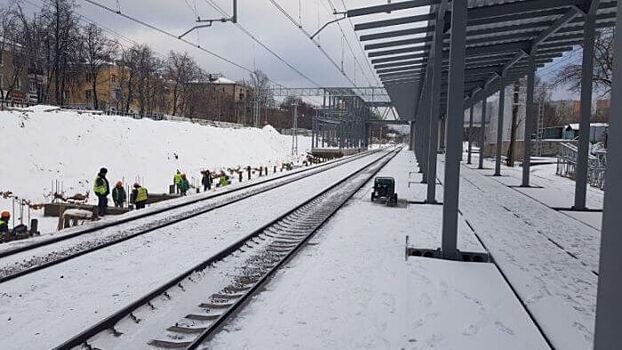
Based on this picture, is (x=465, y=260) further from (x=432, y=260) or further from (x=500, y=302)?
(x=500, y=302)

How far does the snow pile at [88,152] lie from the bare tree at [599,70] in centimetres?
2641

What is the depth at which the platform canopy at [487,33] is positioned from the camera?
10.7 m

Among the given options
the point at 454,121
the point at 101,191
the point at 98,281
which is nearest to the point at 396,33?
the point at 454,121

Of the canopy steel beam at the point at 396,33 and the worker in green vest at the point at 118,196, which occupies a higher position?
the canopy steel beam at the point at 396,33

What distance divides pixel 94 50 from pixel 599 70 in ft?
156

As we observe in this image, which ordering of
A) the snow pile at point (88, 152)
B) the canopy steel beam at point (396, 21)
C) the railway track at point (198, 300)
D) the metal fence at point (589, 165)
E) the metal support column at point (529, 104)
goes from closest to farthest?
the railway track at point (198, 300)
the canopy steel beam at point (396, 21)
the metal support column at point (529, 104)
the snow pile at point (88, 152)
the metal fence at point (589, 165)

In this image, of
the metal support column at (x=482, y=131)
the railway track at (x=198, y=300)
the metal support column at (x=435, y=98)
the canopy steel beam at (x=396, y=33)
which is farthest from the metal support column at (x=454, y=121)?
the metal support column at (x=482, y=131)

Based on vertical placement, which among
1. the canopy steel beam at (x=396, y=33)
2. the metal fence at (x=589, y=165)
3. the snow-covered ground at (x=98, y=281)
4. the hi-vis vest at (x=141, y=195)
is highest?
the canopy steel beam at (x=396, y=33)

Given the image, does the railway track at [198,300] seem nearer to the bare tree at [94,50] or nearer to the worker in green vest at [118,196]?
the worker in green vest at [118,196]

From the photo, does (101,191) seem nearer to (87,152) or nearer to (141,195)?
(141,195)

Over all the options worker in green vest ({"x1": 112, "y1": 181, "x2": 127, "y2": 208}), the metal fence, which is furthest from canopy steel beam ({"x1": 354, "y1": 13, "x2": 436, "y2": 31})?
the metal fence

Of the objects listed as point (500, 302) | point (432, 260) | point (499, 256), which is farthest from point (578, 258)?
point (500, 302)

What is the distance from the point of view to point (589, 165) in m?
24.5

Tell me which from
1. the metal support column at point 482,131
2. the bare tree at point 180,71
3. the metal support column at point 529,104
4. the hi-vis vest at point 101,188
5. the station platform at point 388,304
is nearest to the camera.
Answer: the station platform at point 388,304
